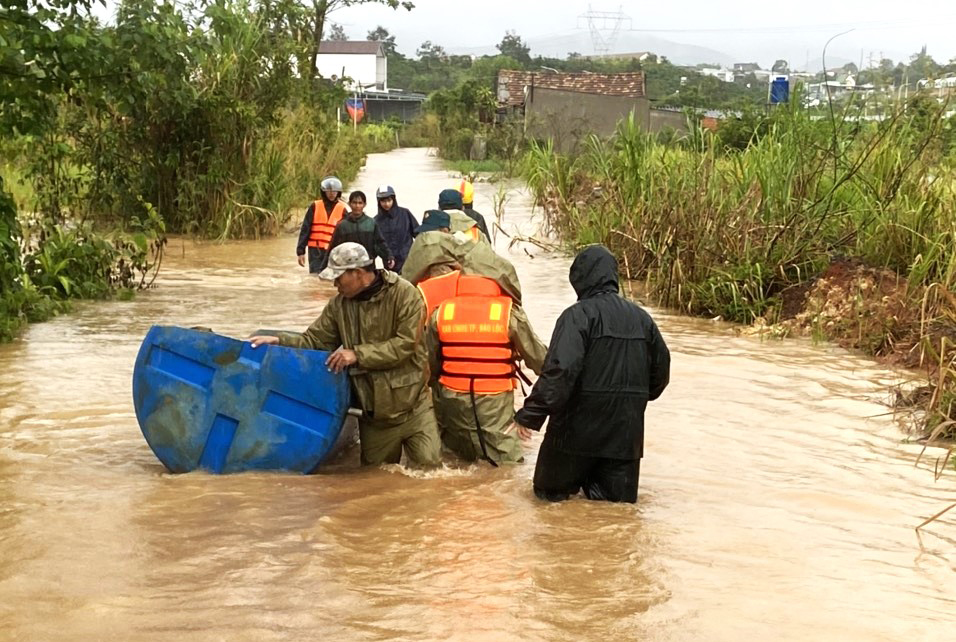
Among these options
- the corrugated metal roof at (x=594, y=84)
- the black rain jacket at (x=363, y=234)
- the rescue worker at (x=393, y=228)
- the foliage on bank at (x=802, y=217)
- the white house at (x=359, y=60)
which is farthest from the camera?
the white house at (x=359, y=60)

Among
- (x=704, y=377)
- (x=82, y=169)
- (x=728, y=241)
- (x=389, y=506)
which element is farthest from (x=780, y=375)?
(x=82, y=169)

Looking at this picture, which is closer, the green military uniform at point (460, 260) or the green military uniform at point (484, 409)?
the green military uniform at point (484, 409)

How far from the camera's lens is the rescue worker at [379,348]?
263 inches

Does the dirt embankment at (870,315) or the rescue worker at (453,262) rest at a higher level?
the rescue worker at (453,262)

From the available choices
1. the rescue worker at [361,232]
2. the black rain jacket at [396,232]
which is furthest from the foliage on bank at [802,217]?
the rescue worker at [361,232]

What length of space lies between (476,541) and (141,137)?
15.6 meters

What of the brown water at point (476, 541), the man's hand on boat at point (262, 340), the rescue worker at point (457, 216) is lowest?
the brown water at point (476, 541)

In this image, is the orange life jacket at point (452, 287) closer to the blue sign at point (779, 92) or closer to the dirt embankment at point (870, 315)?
the dirt embankment at point (870, 315)

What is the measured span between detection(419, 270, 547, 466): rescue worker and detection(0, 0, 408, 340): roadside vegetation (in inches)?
191

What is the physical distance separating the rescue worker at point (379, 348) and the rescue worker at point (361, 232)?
5397 millimetres

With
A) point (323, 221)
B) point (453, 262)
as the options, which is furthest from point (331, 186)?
point (453, 262)

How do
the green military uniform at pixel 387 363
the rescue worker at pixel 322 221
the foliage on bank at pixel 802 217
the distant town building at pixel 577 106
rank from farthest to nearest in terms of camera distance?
1. the distant town building at pixel 577 106
2. the rescue worker at pixel 322 221
3. the foliage on bank at pixel 802 217
4. the green military uniform at pixel 387 363

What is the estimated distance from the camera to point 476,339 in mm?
7105

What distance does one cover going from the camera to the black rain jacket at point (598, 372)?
609 centimetres
